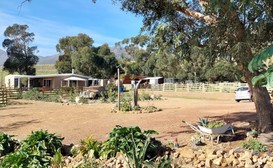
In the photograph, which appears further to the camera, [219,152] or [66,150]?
[66,150]

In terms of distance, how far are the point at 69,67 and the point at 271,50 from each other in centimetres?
6204

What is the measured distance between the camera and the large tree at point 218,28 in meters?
6.40

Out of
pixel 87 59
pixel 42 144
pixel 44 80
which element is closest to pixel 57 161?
pixel 42 144

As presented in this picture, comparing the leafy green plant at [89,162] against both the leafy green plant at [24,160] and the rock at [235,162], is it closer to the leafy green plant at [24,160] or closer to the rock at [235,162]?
the leafy green plant at [24,160]

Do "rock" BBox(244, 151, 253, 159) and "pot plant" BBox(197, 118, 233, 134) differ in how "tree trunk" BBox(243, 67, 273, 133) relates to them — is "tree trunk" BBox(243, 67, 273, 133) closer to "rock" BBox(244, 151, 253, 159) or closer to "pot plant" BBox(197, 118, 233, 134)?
"pot plant" BBox(197, 118, 233, 134)

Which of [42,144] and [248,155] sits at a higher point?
[42,144]

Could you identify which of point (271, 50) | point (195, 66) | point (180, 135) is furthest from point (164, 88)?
point (271, 50)

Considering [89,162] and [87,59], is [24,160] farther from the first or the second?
[87,59]

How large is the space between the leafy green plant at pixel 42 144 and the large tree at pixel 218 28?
389 cm

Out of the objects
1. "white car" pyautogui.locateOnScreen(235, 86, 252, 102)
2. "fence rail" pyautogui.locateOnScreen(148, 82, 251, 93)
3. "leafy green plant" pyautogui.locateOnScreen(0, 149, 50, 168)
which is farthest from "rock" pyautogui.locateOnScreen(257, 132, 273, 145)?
"fence rail" pyautogui.locateOnScreen(148, 82, 251, 93)

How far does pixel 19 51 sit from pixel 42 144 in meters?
54.0

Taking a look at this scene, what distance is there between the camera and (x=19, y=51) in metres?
56.3

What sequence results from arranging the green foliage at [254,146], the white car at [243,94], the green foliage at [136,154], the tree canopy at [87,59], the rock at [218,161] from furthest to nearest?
the tree canopy at [87,59] < the white car at [243,94] < the green foliage at [254,146] < the rock at [218,161] < the green foliage at [136,154]

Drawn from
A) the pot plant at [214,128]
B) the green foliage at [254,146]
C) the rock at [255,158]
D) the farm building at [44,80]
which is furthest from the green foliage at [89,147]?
the farm building at [44,80]
